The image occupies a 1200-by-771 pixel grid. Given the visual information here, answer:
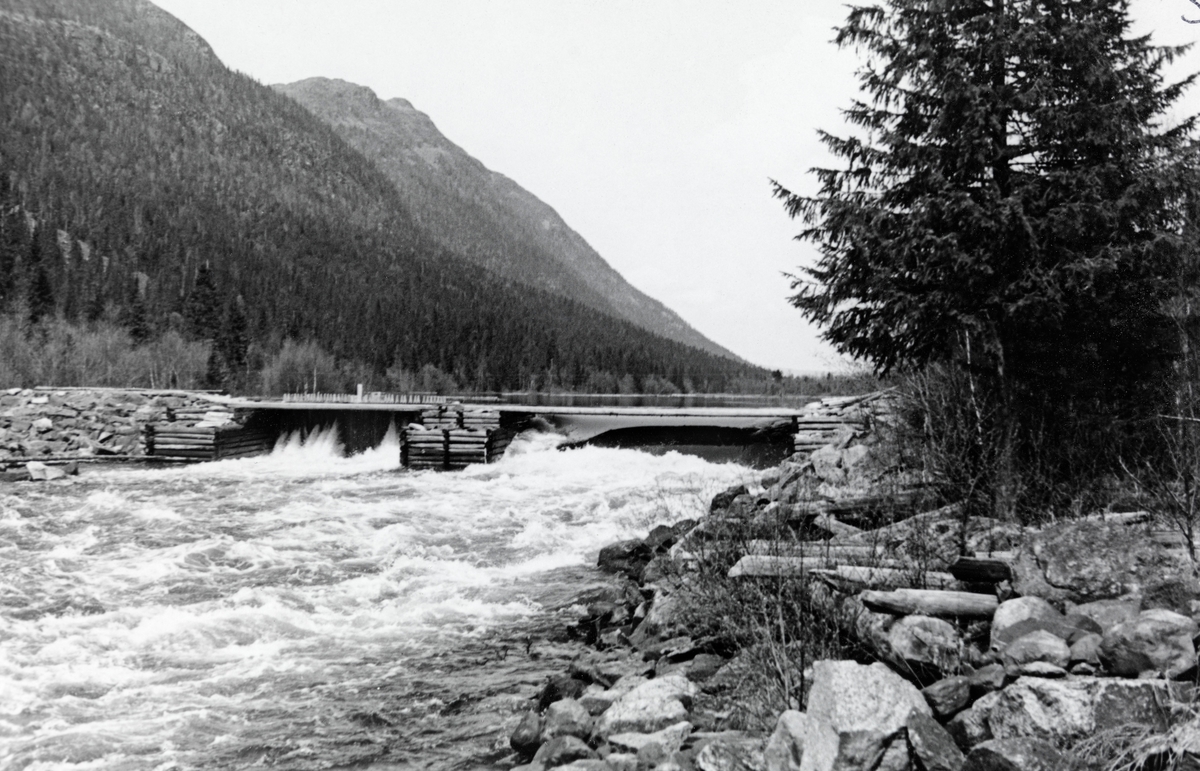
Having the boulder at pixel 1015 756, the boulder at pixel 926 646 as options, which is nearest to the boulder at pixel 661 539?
the boulder at pixel 926 646

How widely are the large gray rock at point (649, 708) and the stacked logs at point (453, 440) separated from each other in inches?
829

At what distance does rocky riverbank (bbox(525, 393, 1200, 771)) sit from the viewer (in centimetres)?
426

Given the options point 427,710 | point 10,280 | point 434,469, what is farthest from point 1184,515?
point 10,280

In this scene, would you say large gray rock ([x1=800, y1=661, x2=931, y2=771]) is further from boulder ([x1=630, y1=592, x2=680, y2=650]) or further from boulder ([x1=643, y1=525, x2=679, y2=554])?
boulder ([x1=643, y1=525, x2=679, y2=554])

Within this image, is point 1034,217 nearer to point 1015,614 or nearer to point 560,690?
point 1015,614

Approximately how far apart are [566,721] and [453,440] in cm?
2135

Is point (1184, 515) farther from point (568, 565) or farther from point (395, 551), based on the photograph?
point (395, 551)

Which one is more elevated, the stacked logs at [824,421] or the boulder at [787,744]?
the stacked logs at [824,421]

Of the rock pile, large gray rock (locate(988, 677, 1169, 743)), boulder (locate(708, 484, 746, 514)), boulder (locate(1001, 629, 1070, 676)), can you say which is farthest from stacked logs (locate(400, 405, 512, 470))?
large gray rock (locate(988, 677, 1169, 743))

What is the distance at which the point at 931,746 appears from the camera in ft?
14.3

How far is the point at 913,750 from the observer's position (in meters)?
4.39

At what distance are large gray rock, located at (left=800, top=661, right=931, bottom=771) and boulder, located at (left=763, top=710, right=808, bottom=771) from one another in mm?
69

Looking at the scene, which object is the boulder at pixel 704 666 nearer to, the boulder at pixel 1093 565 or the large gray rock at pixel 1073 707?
the boulder at pixel 1093 565

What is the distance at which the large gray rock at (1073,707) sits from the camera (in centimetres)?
417
